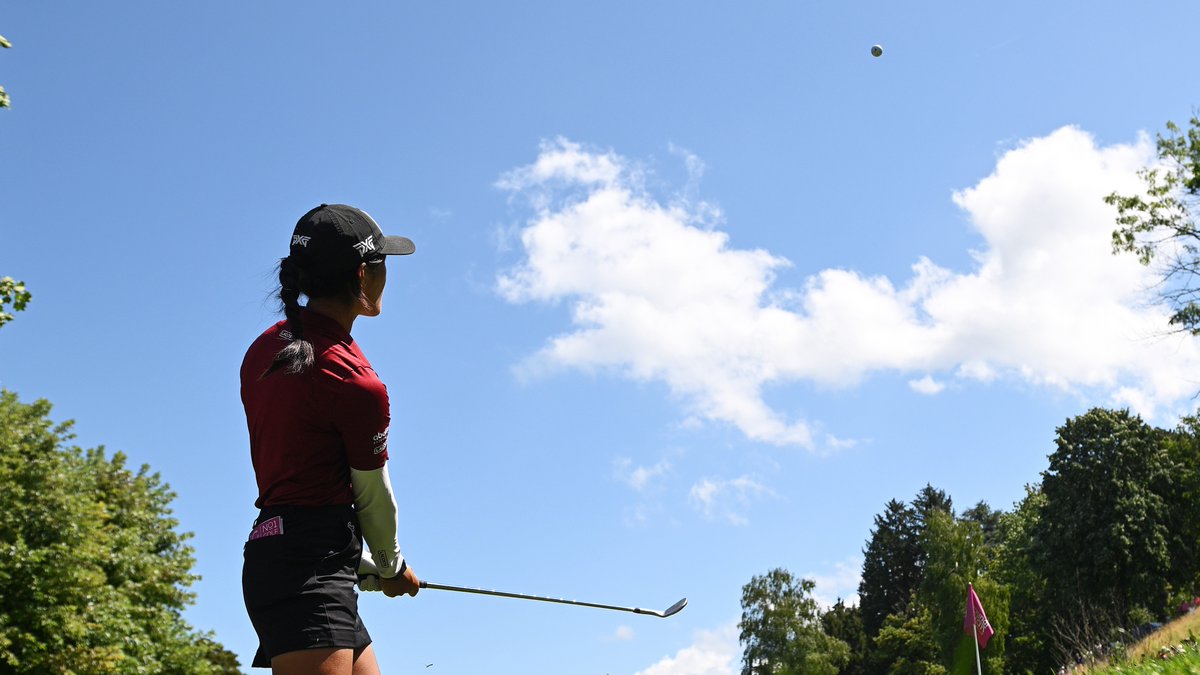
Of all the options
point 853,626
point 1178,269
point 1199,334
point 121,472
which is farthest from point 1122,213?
point 853,626

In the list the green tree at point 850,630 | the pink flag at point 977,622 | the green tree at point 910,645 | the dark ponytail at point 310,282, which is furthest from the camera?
the green tree at point 850,630

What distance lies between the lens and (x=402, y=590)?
3.86m

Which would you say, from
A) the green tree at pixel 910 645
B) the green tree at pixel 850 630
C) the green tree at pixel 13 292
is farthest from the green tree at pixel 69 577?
the green tree at pixel 850 630

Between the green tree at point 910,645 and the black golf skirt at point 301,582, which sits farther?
the green tree at point 910,645

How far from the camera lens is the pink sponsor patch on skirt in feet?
10.9

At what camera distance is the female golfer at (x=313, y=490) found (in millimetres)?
3236

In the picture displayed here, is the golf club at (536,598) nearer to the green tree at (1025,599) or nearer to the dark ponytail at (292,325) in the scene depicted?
the dark ponytail at (292,325)

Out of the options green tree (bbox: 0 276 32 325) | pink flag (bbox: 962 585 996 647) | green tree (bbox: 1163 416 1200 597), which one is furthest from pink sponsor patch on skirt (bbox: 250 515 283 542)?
green tree (bbox: 1163 416 1200 597)

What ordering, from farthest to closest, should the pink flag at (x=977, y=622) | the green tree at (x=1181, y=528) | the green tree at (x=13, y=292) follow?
the green tree at (x=1181, y=528) → the pink flag at (x=977, y=622) → the green tree at (x=13, y=292)

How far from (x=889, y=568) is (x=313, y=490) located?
91.9 m

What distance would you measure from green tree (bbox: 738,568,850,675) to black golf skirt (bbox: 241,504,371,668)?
7487 cm

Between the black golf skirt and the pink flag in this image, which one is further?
the pink flag

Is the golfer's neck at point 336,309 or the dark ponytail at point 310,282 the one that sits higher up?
the dark ponytail at point 310,282

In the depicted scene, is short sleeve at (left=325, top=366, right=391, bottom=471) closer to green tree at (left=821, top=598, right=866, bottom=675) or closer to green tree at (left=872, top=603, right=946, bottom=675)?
green tree at (left=872, top=603, right=946, bottom=675)
